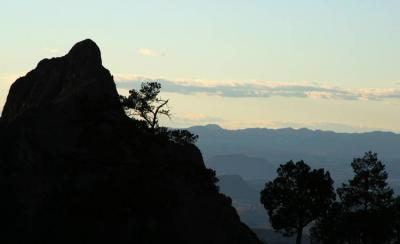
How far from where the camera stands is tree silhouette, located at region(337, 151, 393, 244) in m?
93.6

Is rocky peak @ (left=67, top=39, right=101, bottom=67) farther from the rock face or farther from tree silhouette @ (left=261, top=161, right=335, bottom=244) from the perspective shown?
tree silhouette @ (left=261, top=161, right=335, bottom=244)

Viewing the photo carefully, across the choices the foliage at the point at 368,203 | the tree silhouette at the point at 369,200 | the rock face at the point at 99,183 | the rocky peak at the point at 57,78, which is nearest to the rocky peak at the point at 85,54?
the rocky peak at the point at 57,78

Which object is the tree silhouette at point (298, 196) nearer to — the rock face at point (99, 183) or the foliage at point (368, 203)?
the foliage at point (368, 203)

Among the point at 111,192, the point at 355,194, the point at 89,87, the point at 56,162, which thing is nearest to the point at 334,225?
the point at 355,194

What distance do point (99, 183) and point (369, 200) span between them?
52422mm

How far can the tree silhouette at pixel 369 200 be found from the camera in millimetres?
93625

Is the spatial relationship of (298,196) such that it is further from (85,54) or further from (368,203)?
(85,54)

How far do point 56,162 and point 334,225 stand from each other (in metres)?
48.7

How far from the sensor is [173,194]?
54531mm

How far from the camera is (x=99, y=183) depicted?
52469 mm

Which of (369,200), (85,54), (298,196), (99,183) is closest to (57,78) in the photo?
(85,54)

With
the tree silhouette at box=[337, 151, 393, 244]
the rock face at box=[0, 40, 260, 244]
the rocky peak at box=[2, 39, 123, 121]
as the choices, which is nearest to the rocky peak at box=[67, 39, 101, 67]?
the rocky peak at box=[2, 39, 123, 121]

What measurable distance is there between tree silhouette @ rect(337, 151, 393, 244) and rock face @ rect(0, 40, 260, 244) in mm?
17695

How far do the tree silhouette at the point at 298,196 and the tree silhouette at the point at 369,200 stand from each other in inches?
127
